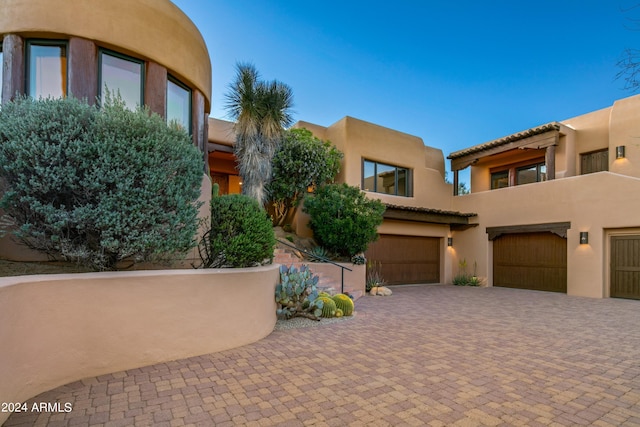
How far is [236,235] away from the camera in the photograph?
5.67 metres

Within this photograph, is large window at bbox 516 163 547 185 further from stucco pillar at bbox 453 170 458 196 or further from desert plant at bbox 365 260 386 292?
desert plant at bbox 365 260 386 292

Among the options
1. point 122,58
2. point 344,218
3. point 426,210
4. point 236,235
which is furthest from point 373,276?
point 122,58

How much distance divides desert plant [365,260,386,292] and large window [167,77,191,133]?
26.2 ft

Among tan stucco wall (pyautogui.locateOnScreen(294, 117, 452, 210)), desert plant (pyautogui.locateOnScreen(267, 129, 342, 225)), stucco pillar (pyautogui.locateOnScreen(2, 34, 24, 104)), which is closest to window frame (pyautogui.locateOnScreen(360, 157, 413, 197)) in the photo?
tan stucco wall (pyautogui.locateOnScreen(294, 117, 452, 210))

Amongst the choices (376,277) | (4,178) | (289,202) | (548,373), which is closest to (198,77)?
(4,178)

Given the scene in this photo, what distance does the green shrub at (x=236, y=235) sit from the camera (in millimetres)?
5539

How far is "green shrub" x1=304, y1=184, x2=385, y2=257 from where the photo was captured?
10750 mm

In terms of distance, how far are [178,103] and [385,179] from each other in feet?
31.8

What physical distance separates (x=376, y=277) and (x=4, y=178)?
11.0 m

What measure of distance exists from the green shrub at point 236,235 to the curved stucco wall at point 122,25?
10.3ft

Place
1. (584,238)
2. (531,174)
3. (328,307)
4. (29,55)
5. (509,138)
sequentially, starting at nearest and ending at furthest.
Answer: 1. (29,55)
2. (328,307)
3. (584,238)
4. (509,138)
5. (531,174)

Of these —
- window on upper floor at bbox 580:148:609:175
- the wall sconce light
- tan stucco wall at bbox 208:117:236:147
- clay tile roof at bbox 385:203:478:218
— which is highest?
tan stucco wall at bbox 208:117:236:147

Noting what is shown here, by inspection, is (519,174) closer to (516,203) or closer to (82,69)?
(516,203)

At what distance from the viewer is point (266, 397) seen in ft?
11.3
